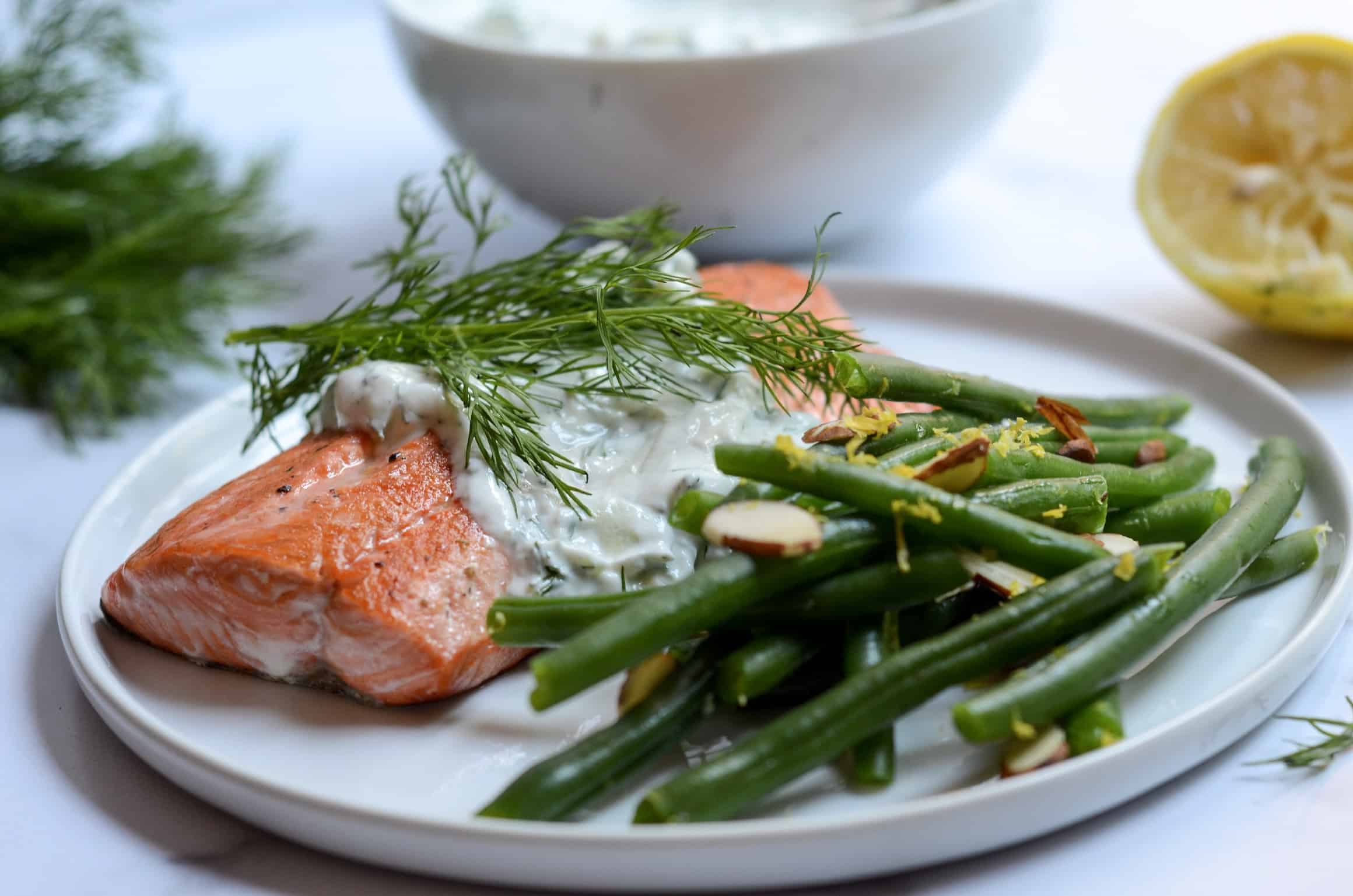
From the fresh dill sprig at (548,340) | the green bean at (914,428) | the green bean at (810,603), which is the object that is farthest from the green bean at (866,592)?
the fresh dill sprig at (548,340)

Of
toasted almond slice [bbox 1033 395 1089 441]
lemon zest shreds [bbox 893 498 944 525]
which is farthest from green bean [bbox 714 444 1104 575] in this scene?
toasted almond slice [bbox 1033 395 1089 441]

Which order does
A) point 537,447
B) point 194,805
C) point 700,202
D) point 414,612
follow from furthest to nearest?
point 700,202, point 537,447, point 414,612, point 194,805

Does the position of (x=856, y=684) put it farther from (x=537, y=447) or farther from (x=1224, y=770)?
(x=537, y=447)

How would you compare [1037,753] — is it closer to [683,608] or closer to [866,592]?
[866,592]

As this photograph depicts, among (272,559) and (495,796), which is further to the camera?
(272,559)

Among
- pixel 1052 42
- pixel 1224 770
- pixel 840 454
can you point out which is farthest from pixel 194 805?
pixel 1052 42

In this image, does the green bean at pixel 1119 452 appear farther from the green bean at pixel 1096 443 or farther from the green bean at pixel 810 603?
the green bean at pixel 810 603
